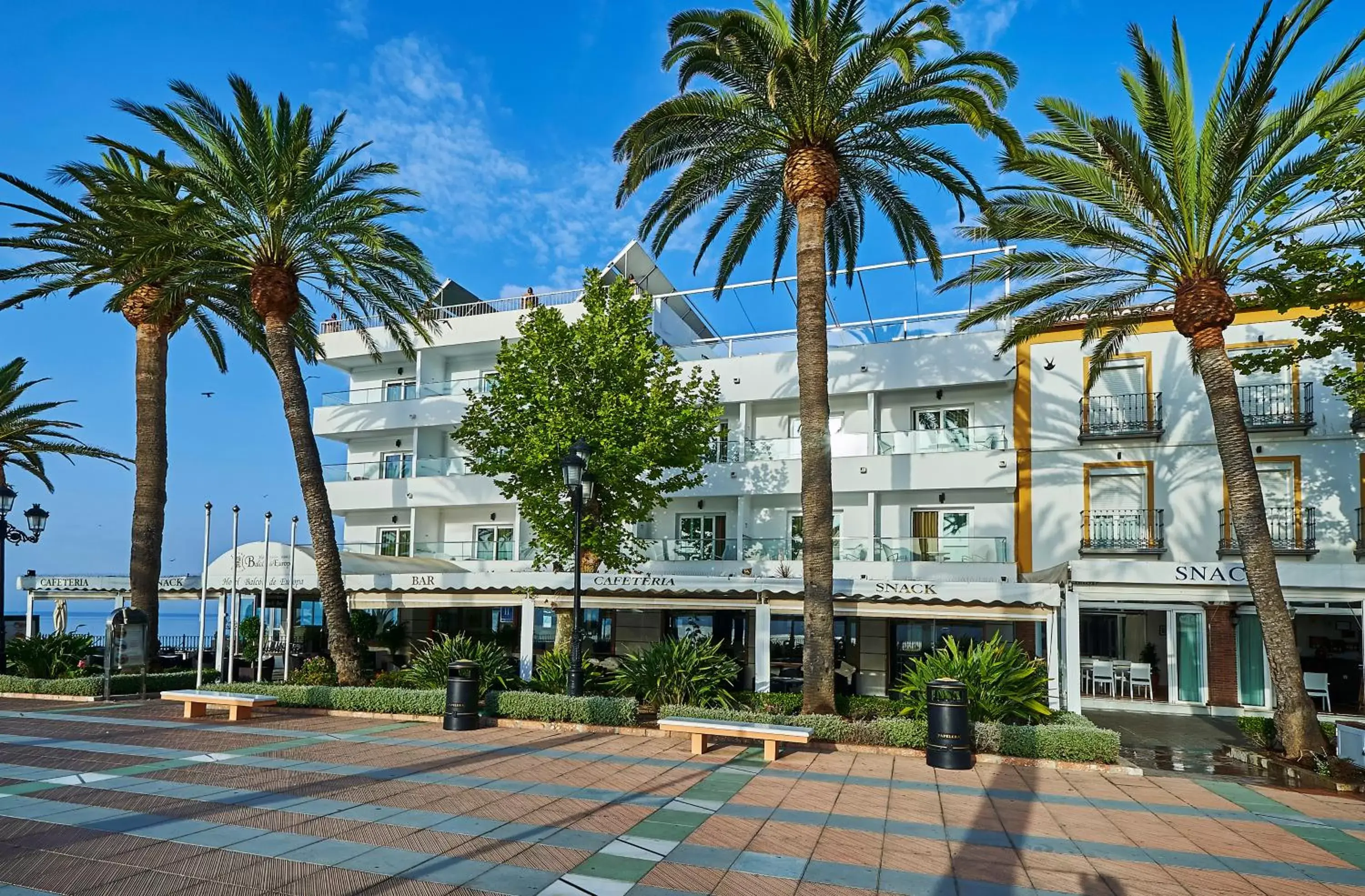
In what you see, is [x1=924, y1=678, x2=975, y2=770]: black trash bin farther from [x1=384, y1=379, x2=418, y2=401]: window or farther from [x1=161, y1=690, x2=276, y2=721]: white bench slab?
[x1=384, y1=379, x2=418, y2=401]: window

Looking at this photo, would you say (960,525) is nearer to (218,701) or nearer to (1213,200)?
(1213,200)

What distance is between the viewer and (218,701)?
1606 centimetres

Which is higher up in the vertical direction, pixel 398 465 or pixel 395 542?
pixel 398 465

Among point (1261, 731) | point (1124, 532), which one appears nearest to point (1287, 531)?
point (1124, 532)

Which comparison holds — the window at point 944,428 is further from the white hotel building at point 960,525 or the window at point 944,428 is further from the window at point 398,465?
the window at point 398,465

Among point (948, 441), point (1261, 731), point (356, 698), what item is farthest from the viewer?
point (948, 441)

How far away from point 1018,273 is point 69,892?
16.5 meters

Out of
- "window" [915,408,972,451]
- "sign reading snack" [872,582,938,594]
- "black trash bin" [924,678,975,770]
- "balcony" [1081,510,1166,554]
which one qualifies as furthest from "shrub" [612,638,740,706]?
"balcony" [1081,510,1166,554]

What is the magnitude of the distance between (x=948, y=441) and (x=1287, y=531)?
8.18 metres

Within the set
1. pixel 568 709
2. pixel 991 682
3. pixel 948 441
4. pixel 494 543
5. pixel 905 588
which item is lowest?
pixel 568 709

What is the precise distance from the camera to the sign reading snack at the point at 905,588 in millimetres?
16578

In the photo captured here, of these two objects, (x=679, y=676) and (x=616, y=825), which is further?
(x=679, y=676)

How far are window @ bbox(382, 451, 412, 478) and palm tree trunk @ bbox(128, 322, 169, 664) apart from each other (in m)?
9.26

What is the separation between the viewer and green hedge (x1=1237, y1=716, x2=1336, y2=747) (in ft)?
46.6
